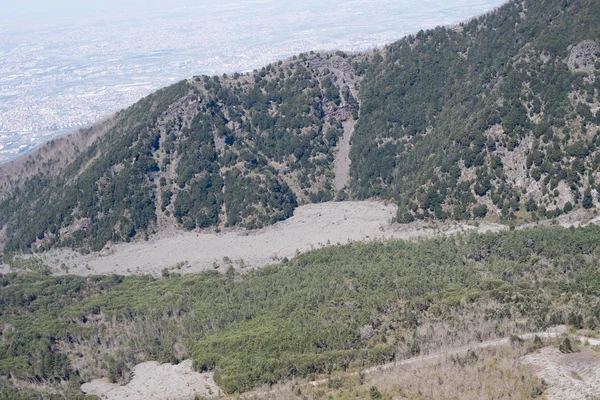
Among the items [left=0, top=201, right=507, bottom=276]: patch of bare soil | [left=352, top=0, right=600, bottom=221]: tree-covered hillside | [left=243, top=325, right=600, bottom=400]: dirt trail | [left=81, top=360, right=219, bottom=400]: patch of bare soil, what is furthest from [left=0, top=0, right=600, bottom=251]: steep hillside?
[left=81, top=360, right=219, bottom=400]: patch of bare soil

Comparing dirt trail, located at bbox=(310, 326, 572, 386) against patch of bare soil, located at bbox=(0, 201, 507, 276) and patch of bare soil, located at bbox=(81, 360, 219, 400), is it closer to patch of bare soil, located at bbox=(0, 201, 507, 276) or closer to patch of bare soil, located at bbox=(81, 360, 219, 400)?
patch of bare soil, located at bbox=(81, 360, 219, 400)

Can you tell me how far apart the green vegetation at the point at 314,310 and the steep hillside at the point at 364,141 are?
14.9 meters

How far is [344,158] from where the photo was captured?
104250mm

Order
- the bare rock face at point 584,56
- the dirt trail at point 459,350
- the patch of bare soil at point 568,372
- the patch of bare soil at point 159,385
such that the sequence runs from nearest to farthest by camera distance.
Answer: the patch of bare soil at point 568,372, the dirt trail at point 459,350, the patch of bare soil at point 159,385, the bare rock face at point 584,56

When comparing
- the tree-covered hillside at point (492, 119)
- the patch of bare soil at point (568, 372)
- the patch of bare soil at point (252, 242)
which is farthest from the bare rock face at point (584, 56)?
the patch of bare soil at point (568, 372)

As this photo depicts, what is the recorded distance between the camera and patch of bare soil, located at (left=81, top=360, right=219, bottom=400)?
46438mm

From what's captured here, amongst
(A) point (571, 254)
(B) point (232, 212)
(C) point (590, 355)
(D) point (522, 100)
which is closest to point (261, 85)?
(B) point (232, 212)

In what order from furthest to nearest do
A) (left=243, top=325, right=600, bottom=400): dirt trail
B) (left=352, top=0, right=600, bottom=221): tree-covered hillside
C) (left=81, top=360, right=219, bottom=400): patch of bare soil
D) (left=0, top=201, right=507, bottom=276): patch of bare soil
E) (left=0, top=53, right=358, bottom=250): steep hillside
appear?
(left=0, top=53, right=358, bottom=250): steep hillside < (left=0, top=201, right=507, bottom=276): patch of bare soil < (left=352, top=0, right=600, bottom=221): tree-covered hillside < (left=81, top=360, right=219, bottom=400): patch of bare soil < (left=243, top=325, right=600, bottom=400): dirt trail

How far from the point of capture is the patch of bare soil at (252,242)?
Answer: 79062mm

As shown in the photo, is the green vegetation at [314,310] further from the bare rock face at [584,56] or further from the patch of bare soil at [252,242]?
the bare rock face at [584,56]

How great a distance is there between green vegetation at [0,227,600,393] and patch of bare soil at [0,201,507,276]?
6.17 m

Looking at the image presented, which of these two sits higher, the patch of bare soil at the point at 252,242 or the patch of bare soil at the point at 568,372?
the patch of bare soil at the point at 568,372

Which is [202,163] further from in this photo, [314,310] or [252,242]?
[314,310]

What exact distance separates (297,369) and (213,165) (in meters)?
59.4
